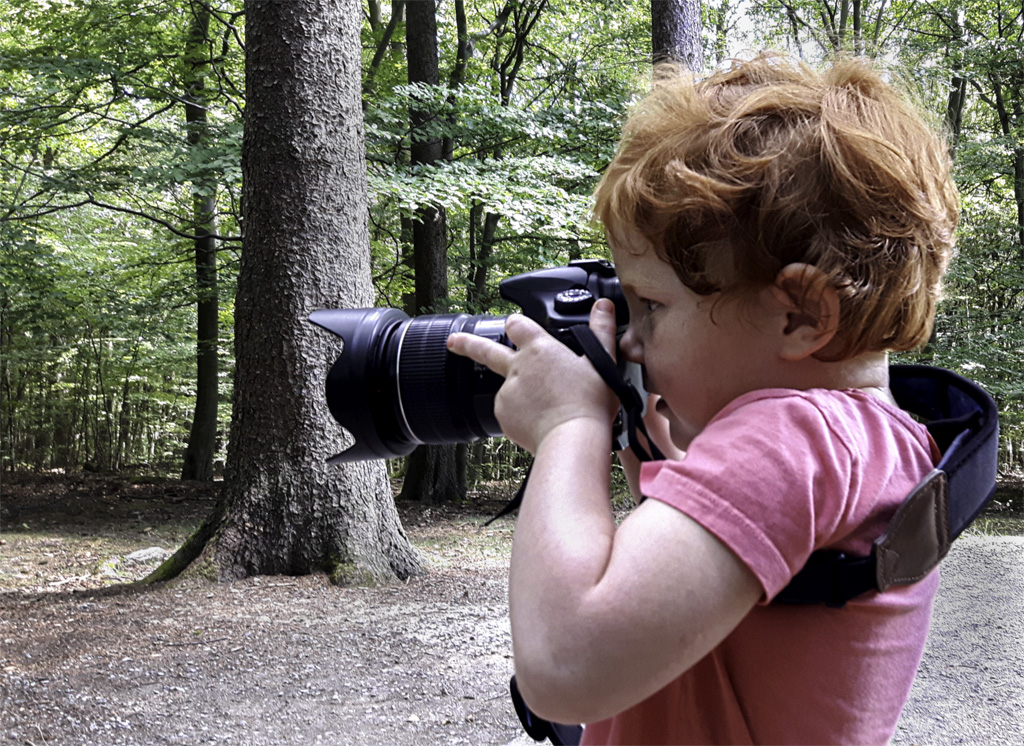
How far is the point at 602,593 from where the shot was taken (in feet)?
2.23

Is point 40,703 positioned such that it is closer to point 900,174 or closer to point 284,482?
point 284,482

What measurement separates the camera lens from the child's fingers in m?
0.10

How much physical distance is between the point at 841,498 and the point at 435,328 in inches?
27.1

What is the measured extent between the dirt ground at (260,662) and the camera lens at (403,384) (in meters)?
2.06

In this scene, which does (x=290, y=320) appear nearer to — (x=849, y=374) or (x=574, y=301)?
(x=574, y=301)

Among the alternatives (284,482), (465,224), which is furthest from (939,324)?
(284,482)

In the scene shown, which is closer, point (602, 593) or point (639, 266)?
point (602, 593)

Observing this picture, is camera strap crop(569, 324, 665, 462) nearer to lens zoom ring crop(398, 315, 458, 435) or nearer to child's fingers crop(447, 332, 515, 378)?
child's fingers crop(447, 332, 515, 378)

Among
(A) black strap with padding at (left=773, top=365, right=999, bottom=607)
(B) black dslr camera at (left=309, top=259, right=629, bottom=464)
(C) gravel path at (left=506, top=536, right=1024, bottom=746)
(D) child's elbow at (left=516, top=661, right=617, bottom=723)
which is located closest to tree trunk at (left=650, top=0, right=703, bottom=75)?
(C) gravel path at (left=506, top=536, right=1024, bottom=746)

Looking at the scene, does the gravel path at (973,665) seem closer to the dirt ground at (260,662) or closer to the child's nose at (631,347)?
the dirt ground at (260,662)

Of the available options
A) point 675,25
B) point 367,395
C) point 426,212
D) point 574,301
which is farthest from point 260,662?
point 426,212

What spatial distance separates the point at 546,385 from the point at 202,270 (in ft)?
35.3

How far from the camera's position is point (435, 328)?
4.14 ft

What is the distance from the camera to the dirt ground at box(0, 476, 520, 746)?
10.0ft
